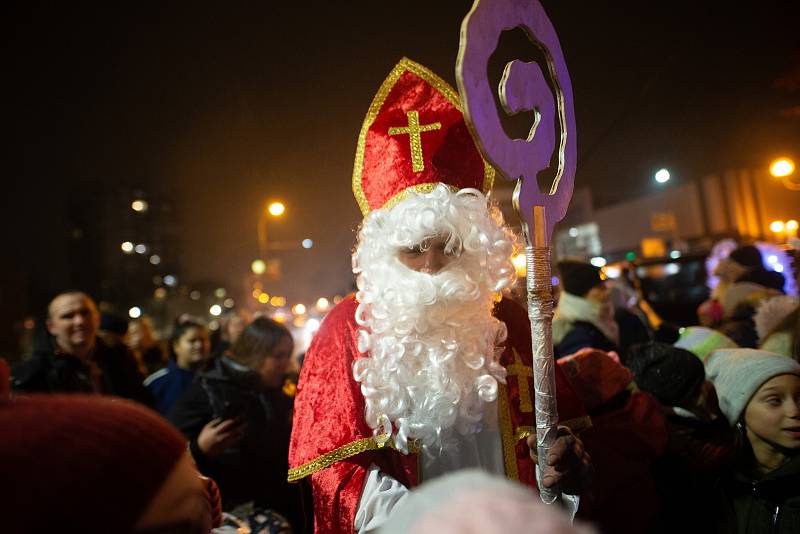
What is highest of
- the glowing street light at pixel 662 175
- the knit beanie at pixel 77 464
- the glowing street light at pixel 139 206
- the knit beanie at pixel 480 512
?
the glowing street light at pixel 139 206

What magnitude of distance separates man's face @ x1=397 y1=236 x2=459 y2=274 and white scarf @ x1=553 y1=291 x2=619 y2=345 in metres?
2.73

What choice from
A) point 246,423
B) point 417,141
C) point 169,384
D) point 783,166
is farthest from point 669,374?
point 783,166

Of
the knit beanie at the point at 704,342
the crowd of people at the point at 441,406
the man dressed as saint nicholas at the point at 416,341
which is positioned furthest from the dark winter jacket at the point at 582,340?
the man dressed as saint nicholas at the point at 416,341

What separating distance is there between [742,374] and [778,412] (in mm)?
261

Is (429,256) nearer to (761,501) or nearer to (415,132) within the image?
(415,132)

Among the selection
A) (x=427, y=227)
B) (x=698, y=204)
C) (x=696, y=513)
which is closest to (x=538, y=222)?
(x=427, y=227)

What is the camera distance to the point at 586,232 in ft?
147

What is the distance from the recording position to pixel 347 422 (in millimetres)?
2430

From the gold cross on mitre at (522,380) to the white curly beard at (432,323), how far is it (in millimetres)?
95

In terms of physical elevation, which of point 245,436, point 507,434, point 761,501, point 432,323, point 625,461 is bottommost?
point 761,501

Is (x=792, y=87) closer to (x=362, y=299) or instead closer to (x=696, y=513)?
(x=696, y=513)

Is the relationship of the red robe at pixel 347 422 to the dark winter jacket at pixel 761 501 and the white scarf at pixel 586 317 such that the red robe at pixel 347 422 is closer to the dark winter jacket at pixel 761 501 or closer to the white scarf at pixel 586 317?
the dark winter jacket at pixel 761 501

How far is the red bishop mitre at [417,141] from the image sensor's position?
283cm

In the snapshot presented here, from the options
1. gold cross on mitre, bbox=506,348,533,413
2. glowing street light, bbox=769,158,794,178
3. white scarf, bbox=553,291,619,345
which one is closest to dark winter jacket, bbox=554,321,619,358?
white scarf, bbox=553,291,619,345
